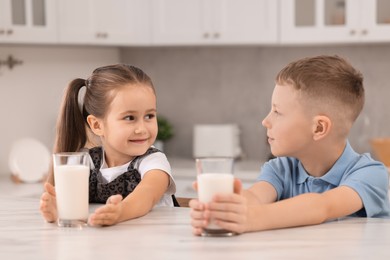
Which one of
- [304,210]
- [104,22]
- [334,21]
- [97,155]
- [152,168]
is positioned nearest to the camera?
[304,210]

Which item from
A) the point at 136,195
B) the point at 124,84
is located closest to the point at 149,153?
the point at 124,84

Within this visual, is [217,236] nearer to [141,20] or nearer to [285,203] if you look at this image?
[285,203]

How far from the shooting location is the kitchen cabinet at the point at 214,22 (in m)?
4.00

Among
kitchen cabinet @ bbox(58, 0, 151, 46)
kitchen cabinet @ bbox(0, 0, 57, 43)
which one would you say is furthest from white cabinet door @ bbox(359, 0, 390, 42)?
kitchen cabinet @ bbox(0, 0, 57, 43)

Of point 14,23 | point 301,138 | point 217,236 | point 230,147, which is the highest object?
point 14,23

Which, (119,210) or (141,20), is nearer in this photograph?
(119,210)

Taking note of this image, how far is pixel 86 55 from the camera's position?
4500 mm


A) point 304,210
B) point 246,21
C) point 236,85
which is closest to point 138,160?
point 304,210

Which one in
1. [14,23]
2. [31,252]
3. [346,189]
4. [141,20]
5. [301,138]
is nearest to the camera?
[31,252]

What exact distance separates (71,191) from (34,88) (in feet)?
9.13

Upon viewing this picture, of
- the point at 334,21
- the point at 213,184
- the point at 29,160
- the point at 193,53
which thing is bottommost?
the point at 29,160

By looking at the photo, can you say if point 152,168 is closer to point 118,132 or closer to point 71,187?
point 118,132

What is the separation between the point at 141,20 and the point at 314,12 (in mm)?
909

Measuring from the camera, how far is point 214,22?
4.07 meters
